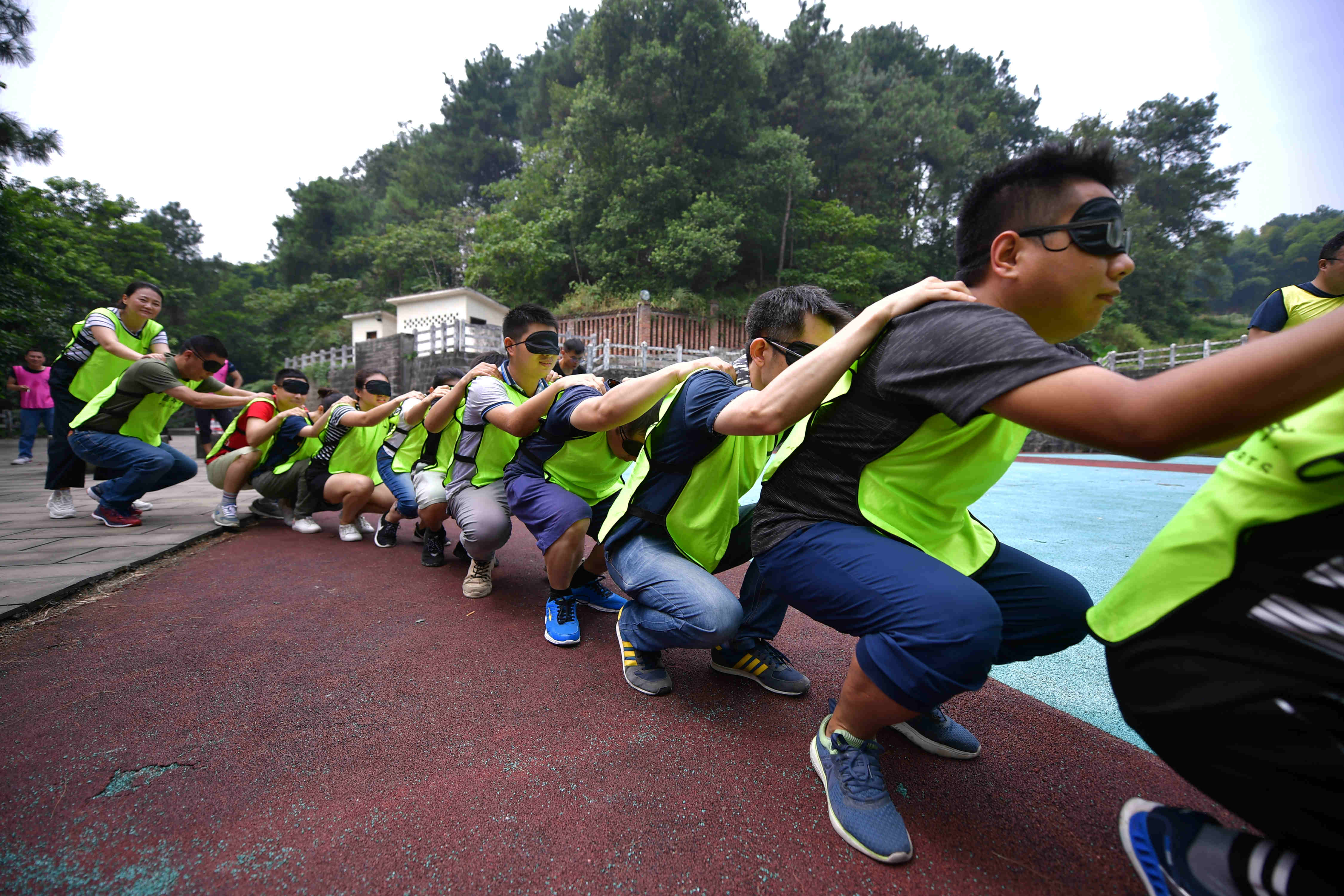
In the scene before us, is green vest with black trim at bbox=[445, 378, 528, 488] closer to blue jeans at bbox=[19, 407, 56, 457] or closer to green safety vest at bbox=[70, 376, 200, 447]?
green safety vest at bbox=[70, 376, 200, 447]

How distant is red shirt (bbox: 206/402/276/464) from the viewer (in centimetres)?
517

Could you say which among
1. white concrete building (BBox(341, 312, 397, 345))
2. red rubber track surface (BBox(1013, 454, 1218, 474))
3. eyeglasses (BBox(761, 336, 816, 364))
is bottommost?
red rubber track surface (BBox(1013, 454, 1218, 474))

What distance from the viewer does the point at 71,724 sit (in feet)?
6.31

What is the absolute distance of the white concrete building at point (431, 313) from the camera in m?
22.9

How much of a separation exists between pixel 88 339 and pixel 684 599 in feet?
19.0

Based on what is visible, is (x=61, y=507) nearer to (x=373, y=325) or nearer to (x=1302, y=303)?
(x=1302, y=303)

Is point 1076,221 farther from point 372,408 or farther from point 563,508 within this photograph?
point 372,408

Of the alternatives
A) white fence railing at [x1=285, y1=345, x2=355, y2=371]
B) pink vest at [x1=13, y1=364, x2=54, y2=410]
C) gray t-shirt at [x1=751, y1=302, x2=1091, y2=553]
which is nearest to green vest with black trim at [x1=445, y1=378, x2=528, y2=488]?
gray t-shirt at [x1=751, y1=302, x2=1091, y2=553]

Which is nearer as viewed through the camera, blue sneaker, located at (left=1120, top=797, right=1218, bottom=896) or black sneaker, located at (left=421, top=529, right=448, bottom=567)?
blue sneaker, located at (left=1120, top=797, right=1218, bottom=896)

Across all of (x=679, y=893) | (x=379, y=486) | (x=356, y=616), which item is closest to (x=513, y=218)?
(x=379, y=486)

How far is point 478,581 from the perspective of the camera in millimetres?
3418

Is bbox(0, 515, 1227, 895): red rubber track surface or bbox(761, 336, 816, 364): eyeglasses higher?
bbox(761, 336, 816, 364): eyeglasses

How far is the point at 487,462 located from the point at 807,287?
2333 mm

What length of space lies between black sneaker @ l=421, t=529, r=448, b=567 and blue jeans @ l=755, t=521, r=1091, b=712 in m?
2.90
